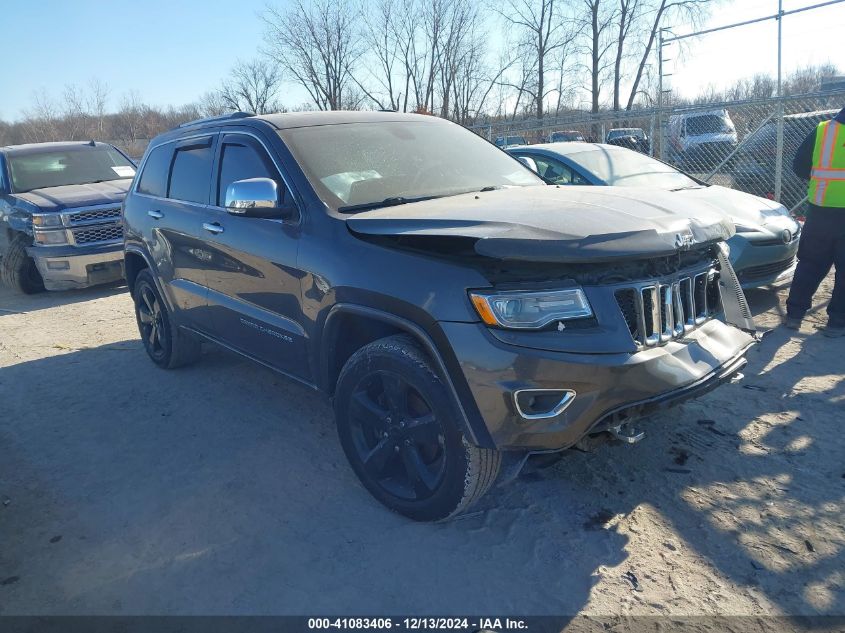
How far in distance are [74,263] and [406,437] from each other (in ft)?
24.1

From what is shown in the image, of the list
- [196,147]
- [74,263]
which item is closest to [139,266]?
[196,147]

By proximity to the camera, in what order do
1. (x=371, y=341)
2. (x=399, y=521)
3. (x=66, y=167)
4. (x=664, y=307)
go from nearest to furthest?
(x=664, y=307), (x=399, y=521), (x=371, y=341), (x=66, y=167)

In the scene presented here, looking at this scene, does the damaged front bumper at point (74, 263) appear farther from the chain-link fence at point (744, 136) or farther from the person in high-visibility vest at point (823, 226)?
the person in high-visibility vest at point (823, 226)

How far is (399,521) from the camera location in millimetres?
3162

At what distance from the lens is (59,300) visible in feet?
29.6

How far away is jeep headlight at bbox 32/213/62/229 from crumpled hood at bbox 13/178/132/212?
4.3 inches

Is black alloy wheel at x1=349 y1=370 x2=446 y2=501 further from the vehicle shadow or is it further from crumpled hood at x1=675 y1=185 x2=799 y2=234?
the vehicle shadow

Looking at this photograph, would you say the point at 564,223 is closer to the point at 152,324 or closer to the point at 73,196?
the point at 152,324

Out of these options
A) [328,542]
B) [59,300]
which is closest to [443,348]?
[328,542]

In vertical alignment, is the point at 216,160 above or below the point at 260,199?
above

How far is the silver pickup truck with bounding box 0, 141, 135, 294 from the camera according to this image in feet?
28.5

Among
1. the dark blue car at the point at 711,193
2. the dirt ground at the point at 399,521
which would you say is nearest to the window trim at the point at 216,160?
the dirt ground at the point at 399,521

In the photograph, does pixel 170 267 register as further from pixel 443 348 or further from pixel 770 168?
pixel 770 168

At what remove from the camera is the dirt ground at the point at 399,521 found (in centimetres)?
265
